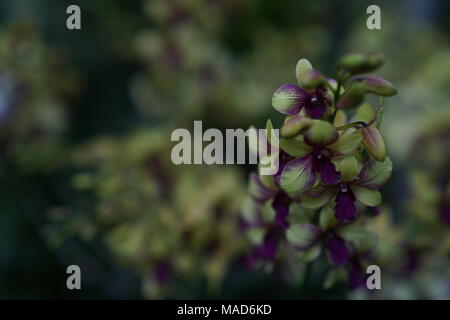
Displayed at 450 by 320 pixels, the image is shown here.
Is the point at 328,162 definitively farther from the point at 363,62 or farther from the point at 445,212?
the point at 445,212

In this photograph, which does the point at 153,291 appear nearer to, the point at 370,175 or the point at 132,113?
the point at 370,175

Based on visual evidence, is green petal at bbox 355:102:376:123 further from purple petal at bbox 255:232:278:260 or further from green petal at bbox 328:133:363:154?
purple petal at bbox 255:232:278:260

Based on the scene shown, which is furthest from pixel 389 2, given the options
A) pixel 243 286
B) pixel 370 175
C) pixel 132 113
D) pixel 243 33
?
pixel 370 175

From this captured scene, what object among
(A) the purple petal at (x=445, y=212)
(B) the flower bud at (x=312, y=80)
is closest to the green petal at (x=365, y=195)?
(B) the flower bud at (x=312, y=80)

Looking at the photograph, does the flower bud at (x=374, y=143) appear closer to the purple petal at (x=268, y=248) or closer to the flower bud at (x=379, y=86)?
the flower bud at (x=379, y=86)

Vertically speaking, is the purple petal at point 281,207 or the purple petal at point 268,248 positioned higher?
the purple petal at point 281,207
